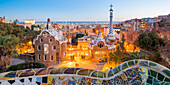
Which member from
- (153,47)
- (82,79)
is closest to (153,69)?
(82,79)

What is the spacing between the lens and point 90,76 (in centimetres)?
537

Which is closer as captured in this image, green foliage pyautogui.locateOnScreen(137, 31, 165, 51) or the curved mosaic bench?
the curved mosaic bench

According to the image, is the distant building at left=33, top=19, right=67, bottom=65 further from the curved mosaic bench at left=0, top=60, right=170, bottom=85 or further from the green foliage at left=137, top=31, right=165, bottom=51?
the curved mosaic bench at left=0, top=60, right=170, bottom=85

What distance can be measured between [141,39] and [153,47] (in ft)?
9.40

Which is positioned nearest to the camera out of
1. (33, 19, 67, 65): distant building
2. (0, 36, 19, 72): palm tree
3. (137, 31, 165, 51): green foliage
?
(0, 36, 19, 72): palm tree

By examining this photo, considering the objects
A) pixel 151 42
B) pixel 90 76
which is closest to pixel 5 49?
pixel 90 76

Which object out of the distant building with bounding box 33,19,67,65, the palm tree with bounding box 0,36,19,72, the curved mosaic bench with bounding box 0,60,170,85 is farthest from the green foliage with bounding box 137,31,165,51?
the curved mosaic bench with bounding box 0,60,170,85

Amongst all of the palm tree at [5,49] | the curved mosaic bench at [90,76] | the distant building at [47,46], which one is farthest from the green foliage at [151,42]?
the curved mosaic bench at [90,76]

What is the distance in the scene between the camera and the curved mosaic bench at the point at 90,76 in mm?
4964

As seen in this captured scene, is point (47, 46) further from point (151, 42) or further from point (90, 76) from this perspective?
point (151, 42)

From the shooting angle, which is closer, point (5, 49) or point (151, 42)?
point (5, 49)

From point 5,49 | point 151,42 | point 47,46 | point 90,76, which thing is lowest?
point 47,46

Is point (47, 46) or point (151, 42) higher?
point (151, 42)

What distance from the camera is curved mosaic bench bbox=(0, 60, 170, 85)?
Answer: 496 centimetres
